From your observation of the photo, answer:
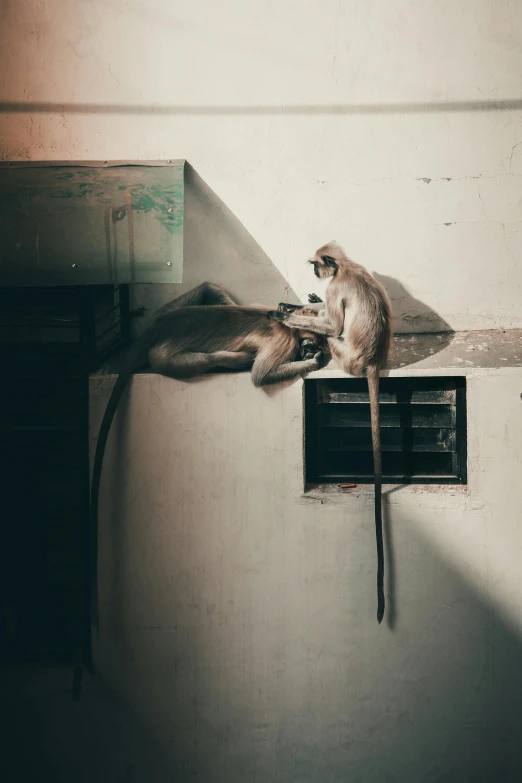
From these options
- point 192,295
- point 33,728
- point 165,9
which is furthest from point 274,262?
point 33,728

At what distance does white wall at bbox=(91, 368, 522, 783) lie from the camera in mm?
3939

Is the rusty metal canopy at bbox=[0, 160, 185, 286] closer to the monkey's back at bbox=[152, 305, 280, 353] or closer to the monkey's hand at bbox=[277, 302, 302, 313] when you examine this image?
the monkey's back at bbox=[152, 305, 280, 353]

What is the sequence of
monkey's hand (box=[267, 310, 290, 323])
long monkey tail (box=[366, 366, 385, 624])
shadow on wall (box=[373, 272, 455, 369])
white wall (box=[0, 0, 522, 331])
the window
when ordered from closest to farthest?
long monkey tail (box=[366, 366, 385, 624]) → the window → monkey's hand (box=[267, 310, 290, 323]) → white wall (box=[0, 0, 522, 331]) → shadow on wall (box=[373, 272, 455, 369])

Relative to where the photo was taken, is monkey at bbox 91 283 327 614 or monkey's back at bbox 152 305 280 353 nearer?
monkey at bbox 91 283 327 614

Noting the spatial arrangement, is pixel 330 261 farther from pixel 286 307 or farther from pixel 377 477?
pixel 377 477

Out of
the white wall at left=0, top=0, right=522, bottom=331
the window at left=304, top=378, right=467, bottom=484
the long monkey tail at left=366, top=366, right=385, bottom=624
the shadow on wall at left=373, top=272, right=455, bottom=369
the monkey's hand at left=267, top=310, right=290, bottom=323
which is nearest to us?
the long monkey tail at left=366, top=366, right=385, bottom=624

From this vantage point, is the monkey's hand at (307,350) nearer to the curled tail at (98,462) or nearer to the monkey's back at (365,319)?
the monkey's back at (365,319)

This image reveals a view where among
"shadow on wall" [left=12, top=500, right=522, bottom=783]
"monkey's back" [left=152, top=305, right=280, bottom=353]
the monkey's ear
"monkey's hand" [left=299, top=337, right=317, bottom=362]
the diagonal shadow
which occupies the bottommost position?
"shadow on wall" [left=12, top=500, right=522, bottom=783]

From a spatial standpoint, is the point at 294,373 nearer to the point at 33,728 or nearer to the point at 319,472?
the point at 319,472

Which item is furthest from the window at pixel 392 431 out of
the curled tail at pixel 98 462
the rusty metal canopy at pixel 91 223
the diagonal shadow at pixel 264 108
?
the diagonal shadow at pixel 264 108

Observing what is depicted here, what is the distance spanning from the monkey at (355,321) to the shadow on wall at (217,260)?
1.47 ft

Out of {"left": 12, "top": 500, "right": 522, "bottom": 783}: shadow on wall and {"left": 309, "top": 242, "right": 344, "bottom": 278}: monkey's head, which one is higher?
{"left": 309, "top": 242, "right": 344, "bottom": 278}: monkey's head

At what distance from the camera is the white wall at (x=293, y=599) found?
12.9ft

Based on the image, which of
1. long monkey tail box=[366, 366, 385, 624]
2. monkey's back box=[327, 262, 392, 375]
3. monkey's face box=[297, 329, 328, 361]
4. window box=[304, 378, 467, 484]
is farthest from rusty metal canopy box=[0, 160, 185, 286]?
long monkey tail box=[366, 366, 385, 624]
